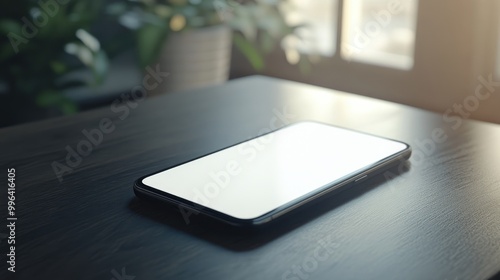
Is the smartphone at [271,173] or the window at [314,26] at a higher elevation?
the smartphone at [271,173]

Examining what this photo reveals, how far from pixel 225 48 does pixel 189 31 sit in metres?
0.14

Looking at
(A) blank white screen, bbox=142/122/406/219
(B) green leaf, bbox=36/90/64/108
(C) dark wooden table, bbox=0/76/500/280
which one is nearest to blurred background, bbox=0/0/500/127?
(B) green leaf, bbox=36/90/64/108

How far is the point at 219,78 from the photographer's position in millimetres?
1930

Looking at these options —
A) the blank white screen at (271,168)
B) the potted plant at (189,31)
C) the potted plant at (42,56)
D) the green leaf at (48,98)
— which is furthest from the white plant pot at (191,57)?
the blank white screen at (271,168)

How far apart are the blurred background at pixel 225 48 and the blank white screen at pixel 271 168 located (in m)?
0.94

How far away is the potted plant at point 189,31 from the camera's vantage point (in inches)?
67.7

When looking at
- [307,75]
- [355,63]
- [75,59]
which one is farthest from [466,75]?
[75,59]

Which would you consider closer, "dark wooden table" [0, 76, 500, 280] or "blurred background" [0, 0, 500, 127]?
"dark wooden table" [0, 76, 500, 280]

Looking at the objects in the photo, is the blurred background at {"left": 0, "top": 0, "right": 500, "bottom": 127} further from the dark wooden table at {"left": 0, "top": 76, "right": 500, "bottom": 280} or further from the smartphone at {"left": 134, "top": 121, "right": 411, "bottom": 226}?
the smartphone at {"left": 134, "top": 121, "right": 411, "bottom": 226}

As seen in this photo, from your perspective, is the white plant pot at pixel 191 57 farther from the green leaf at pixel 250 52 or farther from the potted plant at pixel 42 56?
the potted plant at pixel 42 56

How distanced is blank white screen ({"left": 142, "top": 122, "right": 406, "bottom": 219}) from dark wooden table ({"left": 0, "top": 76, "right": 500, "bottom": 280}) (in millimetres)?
23

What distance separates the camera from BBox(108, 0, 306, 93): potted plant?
1.72 m

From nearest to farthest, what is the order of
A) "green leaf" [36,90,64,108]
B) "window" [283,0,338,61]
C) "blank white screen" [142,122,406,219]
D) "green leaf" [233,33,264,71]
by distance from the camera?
1. "blank white screen" [142,122,406,219]
2. "green leaf" [36,90,64,108]
3. "green leaf" [233,33,264,71]
4. "window" [283,0,338,61]

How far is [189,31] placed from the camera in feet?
5.92
